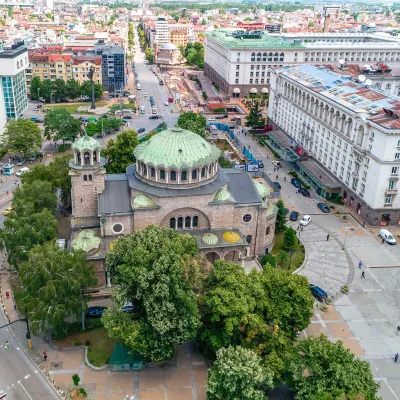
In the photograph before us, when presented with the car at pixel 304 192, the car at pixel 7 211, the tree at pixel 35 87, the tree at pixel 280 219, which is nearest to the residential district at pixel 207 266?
the tree at pixel 280 219

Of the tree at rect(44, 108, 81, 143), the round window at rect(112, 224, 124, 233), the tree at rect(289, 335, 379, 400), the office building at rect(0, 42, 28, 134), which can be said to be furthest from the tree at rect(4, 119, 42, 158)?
the tree at rect(289, 335, 379, 400)

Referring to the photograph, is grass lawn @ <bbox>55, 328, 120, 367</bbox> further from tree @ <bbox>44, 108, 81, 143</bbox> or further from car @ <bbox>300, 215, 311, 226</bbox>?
tree @ <bbox>44, 108, 81, 143</bbox>

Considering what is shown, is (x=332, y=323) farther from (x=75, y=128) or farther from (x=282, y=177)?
(x=75, y=128)

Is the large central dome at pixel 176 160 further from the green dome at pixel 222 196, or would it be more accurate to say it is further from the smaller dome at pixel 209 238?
the smaller dome at pixel 209 238

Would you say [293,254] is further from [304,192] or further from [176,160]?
[176,160]

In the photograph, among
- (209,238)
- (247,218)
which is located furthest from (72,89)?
(209,238)
